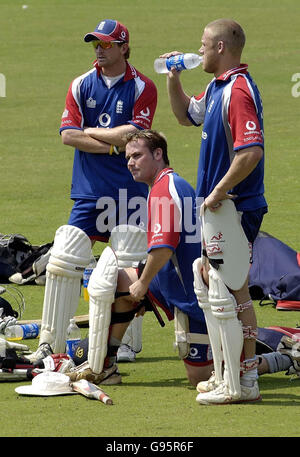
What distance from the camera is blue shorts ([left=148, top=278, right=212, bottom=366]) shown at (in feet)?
25.6

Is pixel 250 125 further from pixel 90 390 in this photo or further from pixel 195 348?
pixel 90 390

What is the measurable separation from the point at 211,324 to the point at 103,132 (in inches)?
75.3

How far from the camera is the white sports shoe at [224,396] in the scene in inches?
286

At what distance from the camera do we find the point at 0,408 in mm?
7250

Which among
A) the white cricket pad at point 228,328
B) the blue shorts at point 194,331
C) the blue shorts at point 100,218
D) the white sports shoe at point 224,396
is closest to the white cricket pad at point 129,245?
the blue shorts at point 100,218

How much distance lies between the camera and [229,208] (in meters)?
7.26

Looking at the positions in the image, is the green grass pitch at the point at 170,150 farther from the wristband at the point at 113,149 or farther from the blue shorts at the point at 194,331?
the wristband at the point at 113,149

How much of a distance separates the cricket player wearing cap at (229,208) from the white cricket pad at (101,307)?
1.97 ft

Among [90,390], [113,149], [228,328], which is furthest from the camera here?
[113,149]

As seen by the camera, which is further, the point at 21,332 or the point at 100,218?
the point at 21,332

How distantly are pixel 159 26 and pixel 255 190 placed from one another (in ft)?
71.8

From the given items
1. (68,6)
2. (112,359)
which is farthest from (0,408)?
(68,6)

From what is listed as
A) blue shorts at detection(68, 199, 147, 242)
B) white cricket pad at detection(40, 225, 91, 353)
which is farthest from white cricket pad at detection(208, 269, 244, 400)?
blue shorts at detection(68, 199, 147, 242)

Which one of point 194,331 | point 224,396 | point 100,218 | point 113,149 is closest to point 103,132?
point 113,149
